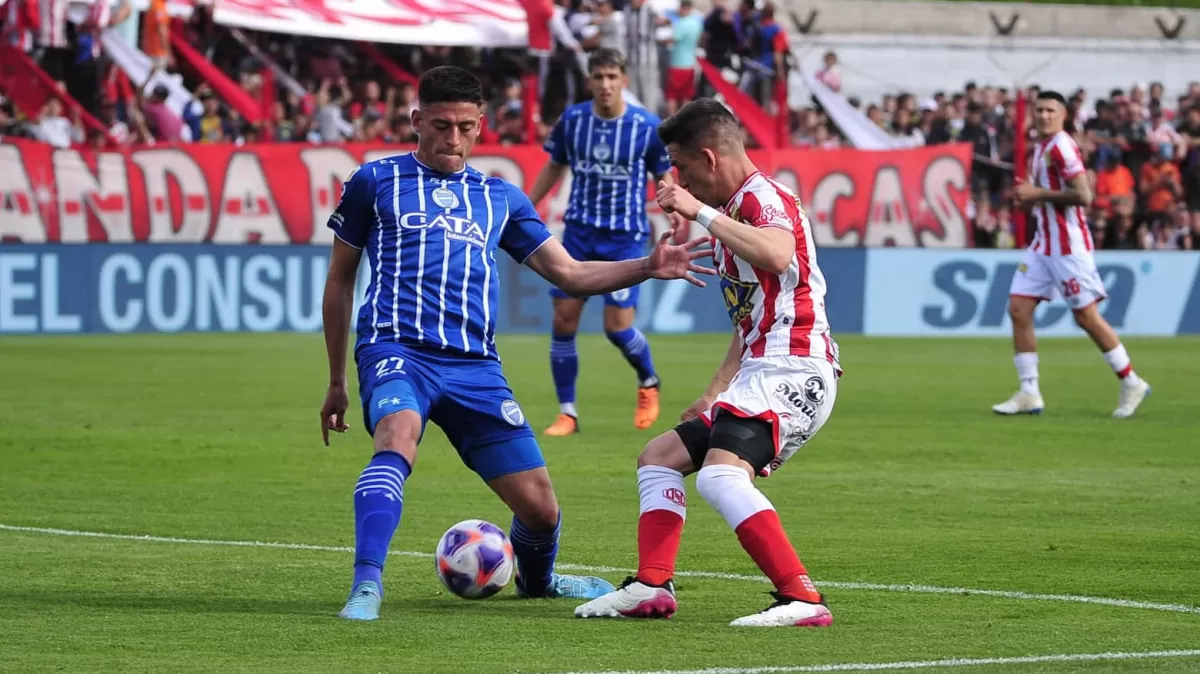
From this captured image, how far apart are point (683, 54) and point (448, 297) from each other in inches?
818

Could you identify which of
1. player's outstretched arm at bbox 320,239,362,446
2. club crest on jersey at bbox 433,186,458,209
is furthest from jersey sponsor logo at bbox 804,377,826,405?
player's outstretched arm at bbox 320,239,362,446

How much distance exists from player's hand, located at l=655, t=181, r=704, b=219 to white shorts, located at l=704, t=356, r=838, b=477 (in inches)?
24.5

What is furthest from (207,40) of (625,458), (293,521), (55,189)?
(293,521)

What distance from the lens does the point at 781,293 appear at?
657cm

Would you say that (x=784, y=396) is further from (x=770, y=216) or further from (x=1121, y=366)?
(x=1121, y=366)

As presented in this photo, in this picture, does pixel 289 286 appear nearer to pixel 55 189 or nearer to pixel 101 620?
pixel 55 189

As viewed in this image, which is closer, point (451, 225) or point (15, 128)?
point (451, 225)

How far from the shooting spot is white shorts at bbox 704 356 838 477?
254 inches

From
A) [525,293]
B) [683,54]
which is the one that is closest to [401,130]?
[525,293]

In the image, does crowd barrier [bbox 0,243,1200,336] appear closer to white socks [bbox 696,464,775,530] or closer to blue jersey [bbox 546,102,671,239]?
blue jersey [bbox 546,102,671,239]

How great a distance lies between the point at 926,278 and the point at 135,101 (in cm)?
1068

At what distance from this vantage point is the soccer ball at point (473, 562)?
7004 millimetres

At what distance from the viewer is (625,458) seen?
39.7 ft

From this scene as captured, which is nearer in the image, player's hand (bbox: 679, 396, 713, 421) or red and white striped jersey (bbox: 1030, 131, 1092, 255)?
player's hand (bbox: 679, 396, 713, 421)
